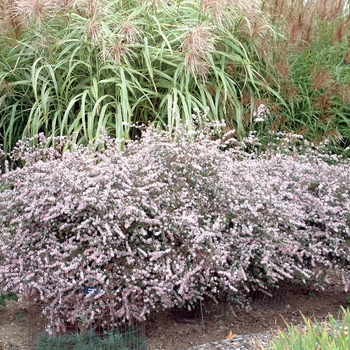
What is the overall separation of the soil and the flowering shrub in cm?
32

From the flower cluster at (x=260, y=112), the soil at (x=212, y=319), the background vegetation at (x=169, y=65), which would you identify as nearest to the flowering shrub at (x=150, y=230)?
the soil at (x=212, y=319)

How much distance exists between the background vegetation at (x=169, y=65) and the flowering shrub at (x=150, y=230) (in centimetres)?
163

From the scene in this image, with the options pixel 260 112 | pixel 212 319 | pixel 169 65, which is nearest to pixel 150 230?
pixel 212 319

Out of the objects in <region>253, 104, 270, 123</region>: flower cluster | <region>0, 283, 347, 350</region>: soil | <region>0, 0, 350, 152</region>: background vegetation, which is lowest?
<region>0, 283, 347, 350</region>: soil

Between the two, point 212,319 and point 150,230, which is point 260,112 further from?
point 150,230

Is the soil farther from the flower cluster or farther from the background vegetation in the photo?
the background vegetation

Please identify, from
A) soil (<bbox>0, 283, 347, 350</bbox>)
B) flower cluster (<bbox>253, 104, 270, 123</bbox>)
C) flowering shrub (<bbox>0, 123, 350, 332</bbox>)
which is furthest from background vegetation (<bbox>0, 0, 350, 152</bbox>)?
soil (<bbox>0, 283, 347, 350</bbox>)

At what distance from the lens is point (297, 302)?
4.99 m

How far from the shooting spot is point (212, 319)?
455 cm

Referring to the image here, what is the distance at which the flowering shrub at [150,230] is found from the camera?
3717mm

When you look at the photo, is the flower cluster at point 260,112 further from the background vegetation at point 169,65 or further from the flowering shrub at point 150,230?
the flowering shrub at point 150,230

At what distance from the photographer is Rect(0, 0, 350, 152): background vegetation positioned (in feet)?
20.2

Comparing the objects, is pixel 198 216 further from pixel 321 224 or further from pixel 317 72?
pixel 317 72

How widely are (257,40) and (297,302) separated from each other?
3227mm
